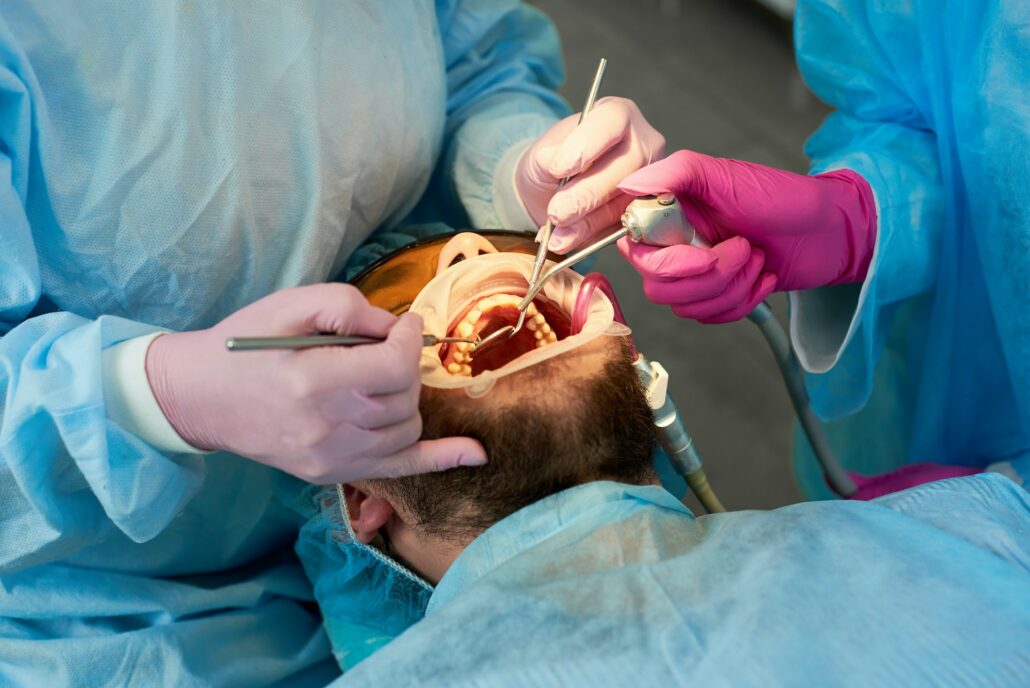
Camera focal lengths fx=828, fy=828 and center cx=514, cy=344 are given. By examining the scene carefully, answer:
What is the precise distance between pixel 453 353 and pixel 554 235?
0.20m

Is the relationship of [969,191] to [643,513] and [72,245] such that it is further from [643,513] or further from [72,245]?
[72,245]

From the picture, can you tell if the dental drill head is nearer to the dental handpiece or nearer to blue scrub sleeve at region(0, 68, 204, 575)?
the dental handpiece

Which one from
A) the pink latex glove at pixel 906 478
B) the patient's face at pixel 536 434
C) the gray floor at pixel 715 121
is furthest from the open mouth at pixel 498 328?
the gray floor at pixel 715 121

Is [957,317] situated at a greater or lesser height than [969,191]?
lesser

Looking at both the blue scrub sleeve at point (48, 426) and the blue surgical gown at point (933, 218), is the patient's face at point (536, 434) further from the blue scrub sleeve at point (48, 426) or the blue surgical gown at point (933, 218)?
the blue surgical gown at point (933, 218)

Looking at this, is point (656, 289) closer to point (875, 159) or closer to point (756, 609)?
point (875, 159)

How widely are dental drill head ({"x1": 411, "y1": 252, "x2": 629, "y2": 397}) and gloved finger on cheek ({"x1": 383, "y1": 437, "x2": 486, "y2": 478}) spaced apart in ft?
0.28

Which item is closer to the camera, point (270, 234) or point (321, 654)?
point (270, 234)

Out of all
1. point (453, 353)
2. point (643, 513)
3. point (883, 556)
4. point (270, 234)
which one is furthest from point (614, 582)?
point (270, 234)

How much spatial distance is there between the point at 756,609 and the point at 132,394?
2.00 feet

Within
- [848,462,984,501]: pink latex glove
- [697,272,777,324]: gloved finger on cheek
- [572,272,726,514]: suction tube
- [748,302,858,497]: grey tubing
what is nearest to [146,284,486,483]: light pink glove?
[572,272,726,514]: suction tube

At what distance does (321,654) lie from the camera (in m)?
1.20

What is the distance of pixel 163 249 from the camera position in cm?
92

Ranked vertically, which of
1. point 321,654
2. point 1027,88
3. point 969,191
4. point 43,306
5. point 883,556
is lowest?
point 321,654
